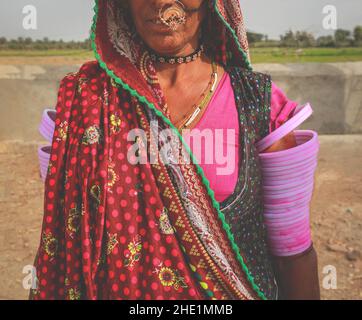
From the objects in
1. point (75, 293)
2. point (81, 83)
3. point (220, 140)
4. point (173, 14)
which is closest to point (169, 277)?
point (75, 293)

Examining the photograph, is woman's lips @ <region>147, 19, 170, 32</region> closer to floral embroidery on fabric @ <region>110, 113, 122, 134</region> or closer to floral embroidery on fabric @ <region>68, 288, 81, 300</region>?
floral embroidery on fabric @ <region>110, 113, 122, 134</region>

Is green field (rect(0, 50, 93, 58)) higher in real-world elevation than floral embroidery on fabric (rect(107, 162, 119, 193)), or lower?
higher

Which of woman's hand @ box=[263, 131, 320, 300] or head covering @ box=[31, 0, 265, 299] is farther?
woman's hand @ box=[263, 131, 320, 300]

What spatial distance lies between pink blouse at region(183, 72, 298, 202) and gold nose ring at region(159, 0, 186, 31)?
23 centimetres

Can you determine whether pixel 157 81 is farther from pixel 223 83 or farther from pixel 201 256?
pixel 201 256

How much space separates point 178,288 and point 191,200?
228 millimetres

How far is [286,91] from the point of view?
600cm

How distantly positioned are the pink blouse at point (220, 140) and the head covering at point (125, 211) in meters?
0.05

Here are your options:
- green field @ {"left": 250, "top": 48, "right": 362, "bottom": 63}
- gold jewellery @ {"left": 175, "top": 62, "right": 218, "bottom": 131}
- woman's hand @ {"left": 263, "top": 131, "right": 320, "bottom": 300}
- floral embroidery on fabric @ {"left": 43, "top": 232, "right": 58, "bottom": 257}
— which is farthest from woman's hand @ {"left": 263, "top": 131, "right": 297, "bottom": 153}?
green field @ {"left": 250, "top": 48, "right": 362, "bottom": 63}

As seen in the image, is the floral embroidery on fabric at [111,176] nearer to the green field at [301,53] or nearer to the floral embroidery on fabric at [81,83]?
the floral embroidery on fabric at [81,83]

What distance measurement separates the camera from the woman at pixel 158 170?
116cm

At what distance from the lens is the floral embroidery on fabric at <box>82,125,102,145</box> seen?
119 centimetres
